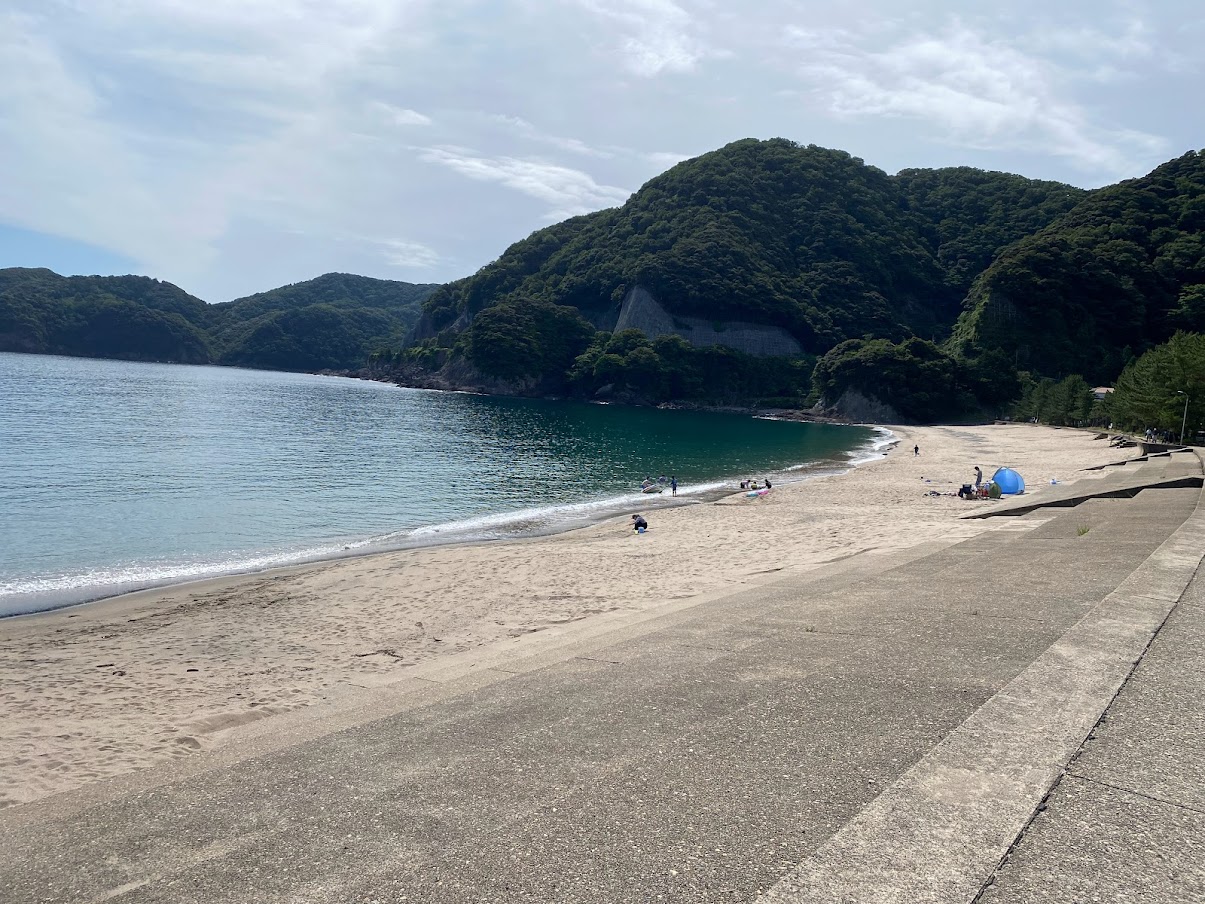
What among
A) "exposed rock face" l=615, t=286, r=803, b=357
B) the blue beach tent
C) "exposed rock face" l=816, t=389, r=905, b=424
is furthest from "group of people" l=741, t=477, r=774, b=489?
"exposed rock face" l=615, t=286, r=803, b=357

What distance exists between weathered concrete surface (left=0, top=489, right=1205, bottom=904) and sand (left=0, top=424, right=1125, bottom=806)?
7.11 feet

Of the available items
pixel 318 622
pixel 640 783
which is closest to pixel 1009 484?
pixel 318 622

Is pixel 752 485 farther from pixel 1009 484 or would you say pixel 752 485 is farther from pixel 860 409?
pixel 860 409

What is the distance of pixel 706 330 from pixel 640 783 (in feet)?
572

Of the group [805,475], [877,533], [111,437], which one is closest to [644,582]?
[877,533]

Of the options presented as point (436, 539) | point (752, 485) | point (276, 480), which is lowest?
point (436, 539)

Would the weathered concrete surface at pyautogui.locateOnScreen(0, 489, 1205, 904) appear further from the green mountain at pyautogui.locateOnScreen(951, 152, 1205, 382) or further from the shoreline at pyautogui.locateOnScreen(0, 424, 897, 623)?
the green mountain at pyautogui.locateOnScreen(951, 152, 1205, 382)

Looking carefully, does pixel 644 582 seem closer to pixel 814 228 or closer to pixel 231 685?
pixel 231 685

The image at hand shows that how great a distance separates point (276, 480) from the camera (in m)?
39.2

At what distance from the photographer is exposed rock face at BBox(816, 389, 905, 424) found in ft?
434

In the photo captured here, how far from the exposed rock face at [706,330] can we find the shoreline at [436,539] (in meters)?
126

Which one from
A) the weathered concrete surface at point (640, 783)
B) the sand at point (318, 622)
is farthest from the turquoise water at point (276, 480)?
the weathered concrete surface at point (640, 783)

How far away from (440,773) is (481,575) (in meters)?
15.1

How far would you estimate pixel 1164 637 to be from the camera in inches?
282
